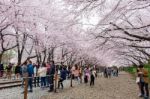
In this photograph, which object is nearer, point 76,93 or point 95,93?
point 76,93

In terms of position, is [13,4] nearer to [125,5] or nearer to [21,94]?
[21,94]

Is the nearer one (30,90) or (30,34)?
(30,90)

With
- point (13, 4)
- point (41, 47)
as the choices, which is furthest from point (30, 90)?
point (41, 47)

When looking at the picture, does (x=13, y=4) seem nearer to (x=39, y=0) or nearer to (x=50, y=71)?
(x=50, y=71)

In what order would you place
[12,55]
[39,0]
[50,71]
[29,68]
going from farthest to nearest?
1. [12,55]
2. [39,0]
3. [50,71]
4. [29,68]

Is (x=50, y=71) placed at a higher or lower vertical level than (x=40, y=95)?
higher

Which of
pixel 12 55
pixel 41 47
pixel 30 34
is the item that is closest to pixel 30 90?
pixel 30 34

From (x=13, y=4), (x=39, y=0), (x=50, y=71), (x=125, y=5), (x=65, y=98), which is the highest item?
(x=39, y=0)

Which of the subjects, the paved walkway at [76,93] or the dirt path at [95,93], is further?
the dirt path at [95,93]

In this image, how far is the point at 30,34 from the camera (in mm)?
31719

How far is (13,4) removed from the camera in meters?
21.4

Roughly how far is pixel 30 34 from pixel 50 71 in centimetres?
1376

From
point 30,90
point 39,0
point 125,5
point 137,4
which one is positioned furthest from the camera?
point 39,0

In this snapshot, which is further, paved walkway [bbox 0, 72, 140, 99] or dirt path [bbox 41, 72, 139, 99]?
dirt path [bbox 41, 72, 139, 99]
